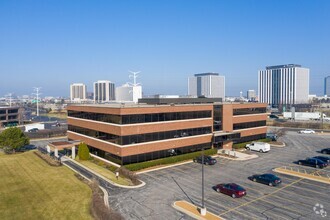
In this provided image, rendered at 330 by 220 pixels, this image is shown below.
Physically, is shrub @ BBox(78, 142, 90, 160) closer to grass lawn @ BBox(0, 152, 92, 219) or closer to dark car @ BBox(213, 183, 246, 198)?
grass lawn @ BBox(0, 152, 92, 219)

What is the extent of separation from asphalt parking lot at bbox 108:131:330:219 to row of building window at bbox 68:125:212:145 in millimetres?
6311

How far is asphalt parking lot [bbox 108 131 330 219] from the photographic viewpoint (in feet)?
99.9

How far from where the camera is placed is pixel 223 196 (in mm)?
35531

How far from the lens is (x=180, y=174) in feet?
151

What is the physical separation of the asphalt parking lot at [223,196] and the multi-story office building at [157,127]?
548 centimetres

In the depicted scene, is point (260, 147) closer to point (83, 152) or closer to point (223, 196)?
point (223, 196)

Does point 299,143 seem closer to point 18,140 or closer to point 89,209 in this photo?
point 89,209

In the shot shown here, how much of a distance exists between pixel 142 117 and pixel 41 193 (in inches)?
799

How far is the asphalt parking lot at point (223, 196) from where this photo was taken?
3045 centimetres

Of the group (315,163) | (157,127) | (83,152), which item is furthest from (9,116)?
(315,163)

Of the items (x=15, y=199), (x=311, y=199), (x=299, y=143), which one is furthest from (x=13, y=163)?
(x=299, y=143)

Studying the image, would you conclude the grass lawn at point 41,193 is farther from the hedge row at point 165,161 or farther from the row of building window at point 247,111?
the row of building window at point 247,111

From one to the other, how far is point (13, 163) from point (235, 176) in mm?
40647

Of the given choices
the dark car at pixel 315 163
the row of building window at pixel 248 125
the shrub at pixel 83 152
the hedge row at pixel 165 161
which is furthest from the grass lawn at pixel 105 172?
the row of building window at pixel 248 125
